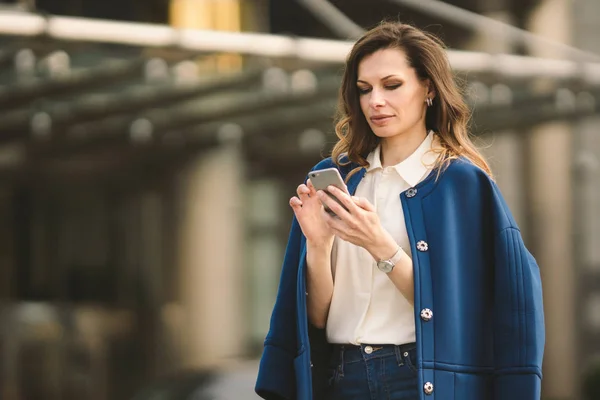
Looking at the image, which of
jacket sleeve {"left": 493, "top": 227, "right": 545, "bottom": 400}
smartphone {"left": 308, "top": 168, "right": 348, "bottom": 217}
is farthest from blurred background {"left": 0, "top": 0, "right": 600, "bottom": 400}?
jacket sleeve {"left": 493, "top": 227, "right": 545, "bottom": 400}

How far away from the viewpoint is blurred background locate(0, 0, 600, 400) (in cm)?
1087

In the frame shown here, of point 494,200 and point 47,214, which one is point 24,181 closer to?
point 47,214

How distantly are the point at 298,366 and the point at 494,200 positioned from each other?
55cm

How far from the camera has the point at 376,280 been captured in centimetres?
260

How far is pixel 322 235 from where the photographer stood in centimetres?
257

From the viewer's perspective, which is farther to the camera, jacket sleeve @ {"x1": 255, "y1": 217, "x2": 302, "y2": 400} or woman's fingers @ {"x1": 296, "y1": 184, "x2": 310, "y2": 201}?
jacket sleeve @ {"x1": 255, "y1": 217, "x2": 302, "y2": 400}

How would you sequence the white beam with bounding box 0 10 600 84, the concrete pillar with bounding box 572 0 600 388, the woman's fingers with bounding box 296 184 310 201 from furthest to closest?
the concrete pillar with bounding box 572 0 600 388, the white beam with bounding box 0 10 600 84, the woman's fingers with bounding box 296 184 310 201

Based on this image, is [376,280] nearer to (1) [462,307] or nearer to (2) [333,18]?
(1) [462,307]

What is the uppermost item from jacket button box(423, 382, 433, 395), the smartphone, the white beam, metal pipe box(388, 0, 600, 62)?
metal pipe box(388, 0, 600, 62)

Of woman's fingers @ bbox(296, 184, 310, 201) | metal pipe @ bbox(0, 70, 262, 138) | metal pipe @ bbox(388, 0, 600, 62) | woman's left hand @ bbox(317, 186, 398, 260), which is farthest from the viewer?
metal pipe @ bbox(388, 0, 600, 62)

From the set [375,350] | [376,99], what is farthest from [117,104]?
[375,350]

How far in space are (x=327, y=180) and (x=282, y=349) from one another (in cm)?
43

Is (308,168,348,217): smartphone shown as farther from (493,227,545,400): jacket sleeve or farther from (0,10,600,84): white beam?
(0,10,600,84): white beam

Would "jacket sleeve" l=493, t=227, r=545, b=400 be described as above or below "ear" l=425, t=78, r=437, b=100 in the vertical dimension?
below
